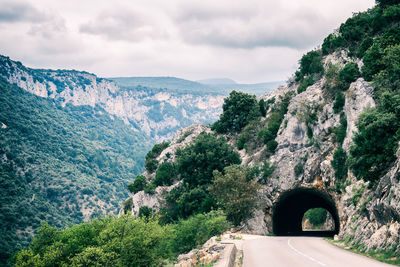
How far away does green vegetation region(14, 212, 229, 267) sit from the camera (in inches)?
1079

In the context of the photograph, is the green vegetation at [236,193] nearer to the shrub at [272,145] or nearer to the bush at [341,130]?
the shrub at [272,145]

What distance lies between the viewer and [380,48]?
1524 inches

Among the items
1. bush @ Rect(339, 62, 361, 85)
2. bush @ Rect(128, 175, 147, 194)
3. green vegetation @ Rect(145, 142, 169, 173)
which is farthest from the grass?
green vegetation @ Rect(145, 142, 169, 173)

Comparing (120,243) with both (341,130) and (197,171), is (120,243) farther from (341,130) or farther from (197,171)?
(341,130)

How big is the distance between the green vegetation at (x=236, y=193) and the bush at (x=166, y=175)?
57.2ft

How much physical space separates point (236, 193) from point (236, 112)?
27.2 meters

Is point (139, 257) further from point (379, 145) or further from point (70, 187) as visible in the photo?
point (70, 187)

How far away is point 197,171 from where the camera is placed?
187ft

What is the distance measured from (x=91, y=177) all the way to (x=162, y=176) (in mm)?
130622

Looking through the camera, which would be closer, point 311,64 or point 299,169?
point 299,169

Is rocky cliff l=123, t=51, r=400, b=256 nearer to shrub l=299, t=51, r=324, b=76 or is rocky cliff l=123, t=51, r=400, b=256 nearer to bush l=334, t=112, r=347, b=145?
bush l=334, t=112, r=347, b=145

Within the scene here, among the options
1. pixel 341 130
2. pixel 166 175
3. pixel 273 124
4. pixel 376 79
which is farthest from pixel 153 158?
pixel 376 79

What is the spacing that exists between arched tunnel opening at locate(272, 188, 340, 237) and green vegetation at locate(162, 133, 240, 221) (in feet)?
34.5

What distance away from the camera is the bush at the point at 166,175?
63500 mm
